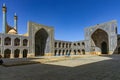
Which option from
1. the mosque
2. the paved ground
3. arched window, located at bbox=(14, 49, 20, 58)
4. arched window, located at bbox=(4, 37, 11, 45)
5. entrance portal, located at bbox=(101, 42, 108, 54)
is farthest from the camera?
entrance portal, located at bbox=(101, 42, 108, 54)

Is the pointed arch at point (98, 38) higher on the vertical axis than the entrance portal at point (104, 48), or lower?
higher

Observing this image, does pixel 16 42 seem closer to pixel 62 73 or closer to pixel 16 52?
pixel 16 52

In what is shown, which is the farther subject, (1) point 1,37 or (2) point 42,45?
(2) point 42,45

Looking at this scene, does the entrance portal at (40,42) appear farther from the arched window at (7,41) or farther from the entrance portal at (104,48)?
the entrance portal at (104,48)

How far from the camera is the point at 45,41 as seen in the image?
35188 mm

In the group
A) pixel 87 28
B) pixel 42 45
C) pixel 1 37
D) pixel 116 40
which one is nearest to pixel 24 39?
pixel 1 37

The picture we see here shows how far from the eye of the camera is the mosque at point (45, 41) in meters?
27.1

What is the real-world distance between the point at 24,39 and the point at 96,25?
23121mm

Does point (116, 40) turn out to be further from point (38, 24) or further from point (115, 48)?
point (38, 24)

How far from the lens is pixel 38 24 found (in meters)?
32.0

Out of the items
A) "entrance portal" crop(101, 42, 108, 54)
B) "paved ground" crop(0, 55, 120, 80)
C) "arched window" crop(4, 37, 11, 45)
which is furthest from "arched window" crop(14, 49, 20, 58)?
"entrance portal" crop(101, 42, 108, 54)

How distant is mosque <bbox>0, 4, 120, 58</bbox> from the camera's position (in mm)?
27069

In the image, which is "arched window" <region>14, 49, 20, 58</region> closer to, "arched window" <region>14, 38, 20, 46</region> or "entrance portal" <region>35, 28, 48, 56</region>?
"arched window" <region>14, 38, 20, 46</region>

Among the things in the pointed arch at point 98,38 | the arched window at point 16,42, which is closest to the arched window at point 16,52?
the arched window at point 16,42
